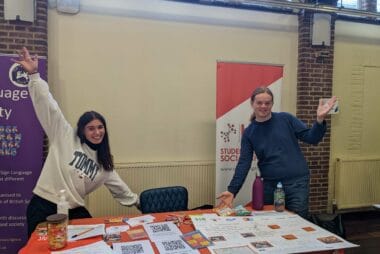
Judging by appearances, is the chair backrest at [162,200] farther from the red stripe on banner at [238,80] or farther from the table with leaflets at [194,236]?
the red stripe on banner at [238,80]

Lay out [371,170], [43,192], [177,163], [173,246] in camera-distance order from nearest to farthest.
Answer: [173,246] < [43,192] < [177,163] < [371,170]

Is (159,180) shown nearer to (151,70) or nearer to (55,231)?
(151,70)

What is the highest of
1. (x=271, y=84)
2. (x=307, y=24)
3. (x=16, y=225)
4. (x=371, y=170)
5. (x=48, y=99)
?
(x=307, y=24)

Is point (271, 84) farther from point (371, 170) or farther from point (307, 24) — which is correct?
point (371, 170)

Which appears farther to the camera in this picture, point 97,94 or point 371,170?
point 371,170

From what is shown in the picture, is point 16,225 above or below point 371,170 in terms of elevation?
below

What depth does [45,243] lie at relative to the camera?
1.66 metres

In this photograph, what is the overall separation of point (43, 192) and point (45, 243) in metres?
0.45

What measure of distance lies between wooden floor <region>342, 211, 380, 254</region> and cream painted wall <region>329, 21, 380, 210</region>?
434 millimetres

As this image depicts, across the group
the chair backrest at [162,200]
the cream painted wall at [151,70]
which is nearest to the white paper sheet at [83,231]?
the chair backrest at [162,200]

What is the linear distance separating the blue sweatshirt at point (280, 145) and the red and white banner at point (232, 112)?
115 cm

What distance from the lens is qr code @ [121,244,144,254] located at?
1.57 m

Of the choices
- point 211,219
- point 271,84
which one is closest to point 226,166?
point 271,84

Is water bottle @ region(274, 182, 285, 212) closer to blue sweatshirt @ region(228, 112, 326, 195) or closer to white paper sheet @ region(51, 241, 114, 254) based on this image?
blue sweatshirt @ region(228, 112, 326, 195)
